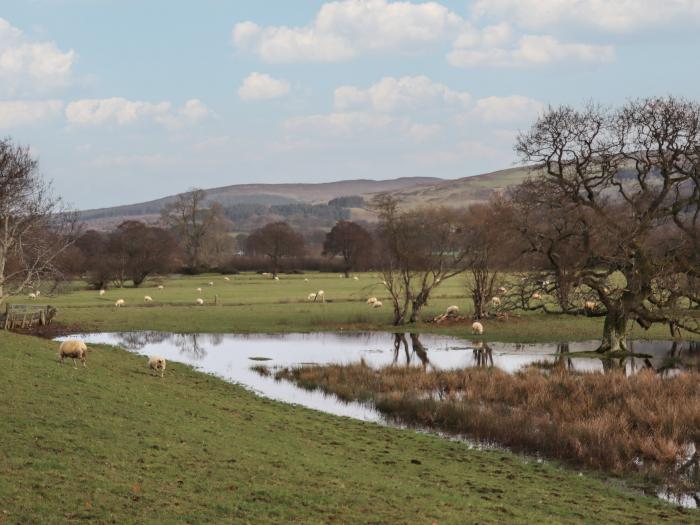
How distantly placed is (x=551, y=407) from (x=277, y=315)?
123 ft

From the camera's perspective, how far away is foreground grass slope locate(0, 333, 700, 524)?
11695 mm

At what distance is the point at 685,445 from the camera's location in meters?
20.4

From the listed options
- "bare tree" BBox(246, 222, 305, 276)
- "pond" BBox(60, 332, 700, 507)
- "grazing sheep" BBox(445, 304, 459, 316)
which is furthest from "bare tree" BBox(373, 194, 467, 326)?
"bare tree" BBox(246, 222, 305, 276)

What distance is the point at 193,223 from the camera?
13338 centimetres

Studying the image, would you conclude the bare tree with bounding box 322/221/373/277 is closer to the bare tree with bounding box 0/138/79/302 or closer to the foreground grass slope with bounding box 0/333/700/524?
the bare tree with bounding box 0/138/79/302

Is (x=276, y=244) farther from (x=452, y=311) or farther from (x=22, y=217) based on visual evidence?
(x=22, y=217)

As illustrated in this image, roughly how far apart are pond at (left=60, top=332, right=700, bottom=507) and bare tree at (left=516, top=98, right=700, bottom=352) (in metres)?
3.03

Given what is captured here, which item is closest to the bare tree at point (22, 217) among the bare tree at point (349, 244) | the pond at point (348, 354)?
the pond at point (348, 354)

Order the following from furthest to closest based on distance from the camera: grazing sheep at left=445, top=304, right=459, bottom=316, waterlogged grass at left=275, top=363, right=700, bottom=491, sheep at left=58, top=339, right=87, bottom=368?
grazing sheep at left=445, top=304, right=459, bottom=316
sheep at left=58, top=339, right=87, bottom=368
waterlogged grass at left=275, top=363, right=700, bottom=491

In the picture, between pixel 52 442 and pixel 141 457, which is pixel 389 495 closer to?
pixel 141 457

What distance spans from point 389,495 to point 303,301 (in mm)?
59465

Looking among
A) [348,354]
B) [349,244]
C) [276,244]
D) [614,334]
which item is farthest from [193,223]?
[614,334]

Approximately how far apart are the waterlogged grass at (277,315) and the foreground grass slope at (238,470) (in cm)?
2877

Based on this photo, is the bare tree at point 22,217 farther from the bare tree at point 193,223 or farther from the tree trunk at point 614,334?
the bare tree at point 193,223
